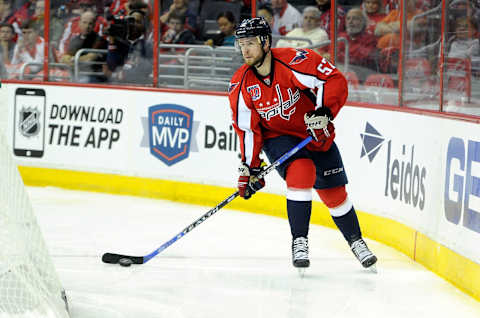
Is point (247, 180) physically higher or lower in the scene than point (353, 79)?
lower

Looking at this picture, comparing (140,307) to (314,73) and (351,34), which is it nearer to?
(314,73)

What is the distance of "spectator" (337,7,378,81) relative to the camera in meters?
5.10

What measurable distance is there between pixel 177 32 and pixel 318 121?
2.80m

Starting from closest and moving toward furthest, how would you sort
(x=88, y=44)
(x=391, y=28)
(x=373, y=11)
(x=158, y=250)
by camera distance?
(x=158, y=250) → (x=391, y=28) → (x=373, y=11) → (x=88, y=44)

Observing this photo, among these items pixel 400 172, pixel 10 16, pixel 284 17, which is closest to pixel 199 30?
pixel 284 17

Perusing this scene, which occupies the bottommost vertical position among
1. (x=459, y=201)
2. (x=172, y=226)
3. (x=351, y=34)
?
(x=172, y=226)

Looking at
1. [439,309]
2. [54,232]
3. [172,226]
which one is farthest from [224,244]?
[439,309]

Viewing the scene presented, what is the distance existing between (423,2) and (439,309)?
6.29ft

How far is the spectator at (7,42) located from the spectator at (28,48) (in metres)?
0.05

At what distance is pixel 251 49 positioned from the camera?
12.0 feet

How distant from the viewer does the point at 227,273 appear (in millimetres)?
3922

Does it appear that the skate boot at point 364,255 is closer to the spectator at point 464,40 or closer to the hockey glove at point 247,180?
the hockey glove at point 247,180

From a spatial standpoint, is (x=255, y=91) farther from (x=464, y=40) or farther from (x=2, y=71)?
(x=2, y=71)

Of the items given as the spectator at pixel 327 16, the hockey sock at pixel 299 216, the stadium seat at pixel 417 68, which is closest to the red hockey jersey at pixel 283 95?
the hockey sock at pixel 299 216
